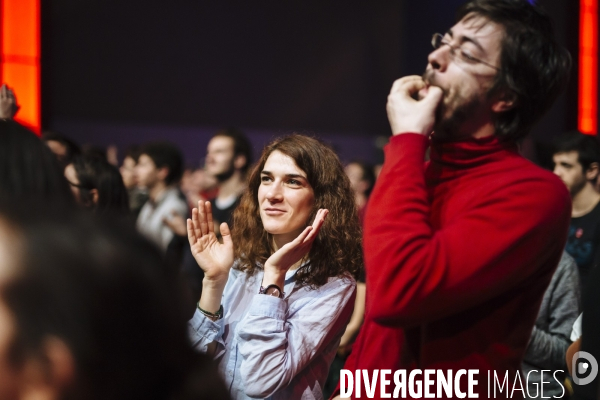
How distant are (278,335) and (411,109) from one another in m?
0.79

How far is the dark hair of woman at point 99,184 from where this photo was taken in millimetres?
3152

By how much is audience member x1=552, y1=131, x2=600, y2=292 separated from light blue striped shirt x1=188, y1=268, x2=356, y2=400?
2.00 meters

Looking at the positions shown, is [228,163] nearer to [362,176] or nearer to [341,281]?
[362,176]

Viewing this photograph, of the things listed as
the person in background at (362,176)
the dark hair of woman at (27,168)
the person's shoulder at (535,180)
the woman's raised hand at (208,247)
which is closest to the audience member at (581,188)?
the woman's raised hand at (208,247)

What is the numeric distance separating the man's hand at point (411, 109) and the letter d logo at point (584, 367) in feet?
3.23

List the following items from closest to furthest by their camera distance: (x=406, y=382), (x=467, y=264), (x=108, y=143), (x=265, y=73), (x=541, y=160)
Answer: (x=467, y=264) < (x=406, y=382) < (x=541, y=160) < (x=108, y=143) < (x=265, y=73)

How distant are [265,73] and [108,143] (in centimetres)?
238

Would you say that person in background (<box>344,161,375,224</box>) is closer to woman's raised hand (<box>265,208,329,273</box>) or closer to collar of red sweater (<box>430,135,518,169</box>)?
woman's raised hand (<box>265,208,329,273</box>)

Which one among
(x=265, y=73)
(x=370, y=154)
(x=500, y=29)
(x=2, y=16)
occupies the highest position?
(x=500, y=29)

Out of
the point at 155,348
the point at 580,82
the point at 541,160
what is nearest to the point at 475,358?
the point at 155,348

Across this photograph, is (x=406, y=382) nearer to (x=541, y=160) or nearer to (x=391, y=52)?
(x=541, y=160)

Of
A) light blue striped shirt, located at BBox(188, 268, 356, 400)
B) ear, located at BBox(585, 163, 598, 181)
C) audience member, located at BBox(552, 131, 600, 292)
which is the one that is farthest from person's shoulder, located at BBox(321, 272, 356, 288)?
ear, located at BBox(585, 163, 598, 181)

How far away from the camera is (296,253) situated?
190 cm

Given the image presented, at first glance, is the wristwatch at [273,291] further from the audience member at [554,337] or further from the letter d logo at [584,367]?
the audience member at [554,337]
